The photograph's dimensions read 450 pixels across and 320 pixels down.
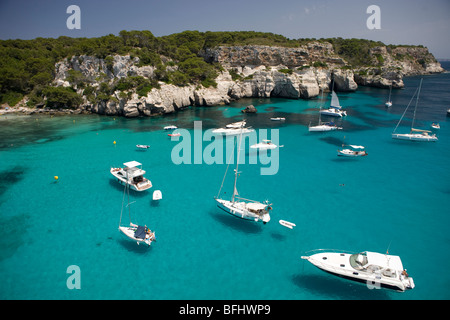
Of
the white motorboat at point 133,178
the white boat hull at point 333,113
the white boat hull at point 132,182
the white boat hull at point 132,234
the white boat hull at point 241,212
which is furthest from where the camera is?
the white boat hull at point 333,113

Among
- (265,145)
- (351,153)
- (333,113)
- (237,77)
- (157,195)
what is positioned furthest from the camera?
(237,77)

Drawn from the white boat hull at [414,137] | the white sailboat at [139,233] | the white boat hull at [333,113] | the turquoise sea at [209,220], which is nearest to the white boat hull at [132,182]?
the turquoise sea at [209,220]

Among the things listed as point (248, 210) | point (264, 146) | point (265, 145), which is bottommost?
point (248, 210)

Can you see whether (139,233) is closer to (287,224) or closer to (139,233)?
(139,233)

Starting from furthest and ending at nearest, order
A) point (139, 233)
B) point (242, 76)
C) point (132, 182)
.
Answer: point (242, 76)
point (132, 182)
point (139, 233)

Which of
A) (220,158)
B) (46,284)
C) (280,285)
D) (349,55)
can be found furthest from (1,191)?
(349,55)

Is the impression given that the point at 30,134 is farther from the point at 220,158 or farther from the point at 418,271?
the point at 418,271

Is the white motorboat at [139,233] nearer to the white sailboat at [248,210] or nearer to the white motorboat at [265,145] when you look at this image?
the white sailboat at [248,210]

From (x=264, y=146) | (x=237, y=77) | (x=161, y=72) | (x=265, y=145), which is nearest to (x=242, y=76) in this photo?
(x=237, y=77)
